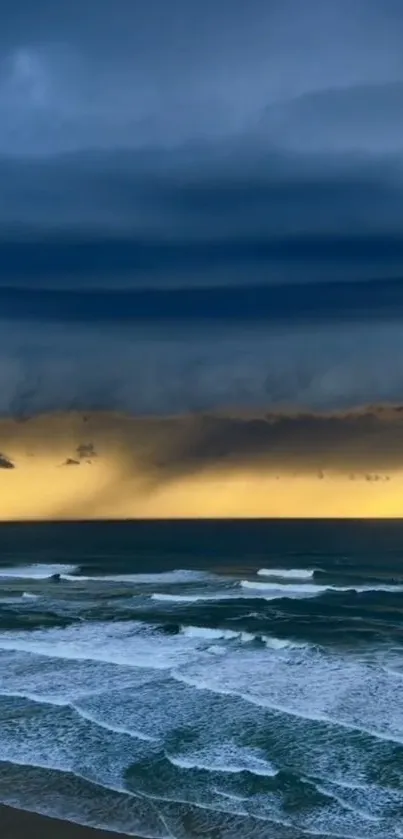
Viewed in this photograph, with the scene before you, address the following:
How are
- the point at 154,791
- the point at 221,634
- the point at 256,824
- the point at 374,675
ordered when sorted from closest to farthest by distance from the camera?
1. the point at 256,824
2. the point at 154,791
3. the point at 374,675
4. the point at 221,634

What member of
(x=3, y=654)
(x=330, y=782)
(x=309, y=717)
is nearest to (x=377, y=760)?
(x=330, y=782)

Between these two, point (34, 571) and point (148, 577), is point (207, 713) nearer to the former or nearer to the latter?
point (148, 577)

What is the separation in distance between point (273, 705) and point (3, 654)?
35.5 ft

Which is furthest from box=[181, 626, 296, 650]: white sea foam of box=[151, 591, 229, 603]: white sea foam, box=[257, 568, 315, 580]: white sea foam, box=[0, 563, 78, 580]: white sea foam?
box=[0, 563, 78, 580]: white sea foam

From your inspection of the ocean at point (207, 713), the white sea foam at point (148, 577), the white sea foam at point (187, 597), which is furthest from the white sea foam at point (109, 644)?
the white sea foam at point (148, 577)

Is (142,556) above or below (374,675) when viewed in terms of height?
above

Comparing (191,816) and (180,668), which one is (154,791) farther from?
(180,668)

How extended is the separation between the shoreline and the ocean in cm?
22

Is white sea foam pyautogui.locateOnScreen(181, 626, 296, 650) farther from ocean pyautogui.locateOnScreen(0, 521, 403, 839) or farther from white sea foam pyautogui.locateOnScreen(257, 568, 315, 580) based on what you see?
white sea foam pyautogui.locateOnScreen(257, 568, 315, 580)

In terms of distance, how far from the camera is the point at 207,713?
20734mm

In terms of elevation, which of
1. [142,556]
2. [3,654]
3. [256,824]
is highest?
[142,556]

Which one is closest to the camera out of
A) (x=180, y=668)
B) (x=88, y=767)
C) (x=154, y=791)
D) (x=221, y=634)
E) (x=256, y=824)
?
(x=256, y=824)

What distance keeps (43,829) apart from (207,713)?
746 cm

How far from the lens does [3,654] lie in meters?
28.7
